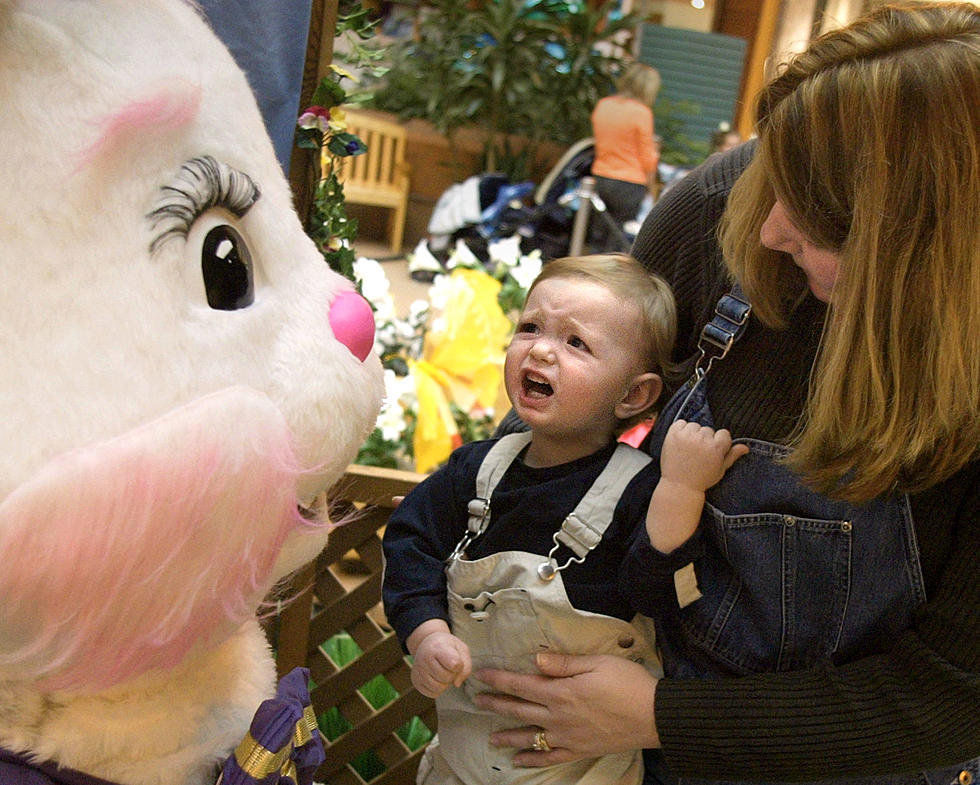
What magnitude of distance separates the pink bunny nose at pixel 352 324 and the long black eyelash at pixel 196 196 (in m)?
0.12

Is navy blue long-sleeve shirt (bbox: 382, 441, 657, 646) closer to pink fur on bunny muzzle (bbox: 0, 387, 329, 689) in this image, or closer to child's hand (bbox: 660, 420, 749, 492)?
child's hand (bbox: 660, 420, 749, 492)

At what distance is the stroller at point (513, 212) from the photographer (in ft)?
19.4

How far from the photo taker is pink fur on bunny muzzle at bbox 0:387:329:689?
2.23 feet

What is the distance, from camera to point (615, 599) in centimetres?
120

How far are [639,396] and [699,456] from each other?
0.17 meters

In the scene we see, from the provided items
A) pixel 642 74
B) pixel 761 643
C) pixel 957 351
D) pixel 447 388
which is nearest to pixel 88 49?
pixel 957 351

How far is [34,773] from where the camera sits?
792mm

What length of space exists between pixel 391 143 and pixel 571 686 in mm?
6334

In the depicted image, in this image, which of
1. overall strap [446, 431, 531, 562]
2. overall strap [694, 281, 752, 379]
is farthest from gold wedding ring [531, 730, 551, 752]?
overall strap [694, 281, 752, 379]

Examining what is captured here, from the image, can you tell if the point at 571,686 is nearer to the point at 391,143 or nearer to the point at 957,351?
the point at 957,351

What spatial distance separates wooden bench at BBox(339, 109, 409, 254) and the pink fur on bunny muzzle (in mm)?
6268

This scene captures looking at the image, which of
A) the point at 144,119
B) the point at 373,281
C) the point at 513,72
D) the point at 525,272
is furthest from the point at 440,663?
the point at 513,72

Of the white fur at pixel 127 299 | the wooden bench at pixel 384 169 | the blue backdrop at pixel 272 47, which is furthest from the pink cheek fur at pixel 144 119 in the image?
the wooden bench at pixel 384 169

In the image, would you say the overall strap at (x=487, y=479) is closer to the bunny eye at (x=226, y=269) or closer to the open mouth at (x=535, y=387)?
the open mouth at (x=535, y=387)
